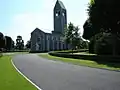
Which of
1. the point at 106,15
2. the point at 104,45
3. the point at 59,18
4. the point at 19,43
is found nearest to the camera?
the point at 106,15

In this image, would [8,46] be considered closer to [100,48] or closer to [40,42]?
[40,42]

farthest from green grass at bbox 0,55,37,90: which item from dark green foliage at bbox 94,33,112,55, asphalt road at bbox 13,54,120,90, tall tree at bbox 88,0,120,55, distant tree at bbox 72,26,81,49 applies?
distant tree at bbox 72,26,81,49

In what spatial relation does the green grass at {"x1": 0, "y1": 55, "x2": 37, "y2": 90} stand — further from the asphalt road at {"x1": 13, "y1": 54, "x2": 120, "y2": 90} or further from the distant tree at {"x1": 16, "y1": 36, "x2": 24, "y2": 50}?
the distant tree at {"x1": 16, "y1": 36, "x2": 24, "y2": 50}

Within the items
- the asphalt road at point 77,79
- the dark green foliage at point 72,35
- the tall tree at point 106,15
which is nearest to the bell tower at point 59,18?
the dark green foliage at point 72,35

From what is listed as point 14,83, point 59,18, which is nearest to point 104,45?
point 14,83

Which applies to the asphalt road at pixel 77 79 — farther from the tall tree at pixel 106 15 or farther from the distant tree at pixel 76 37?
the distant tree at pixel 76 37

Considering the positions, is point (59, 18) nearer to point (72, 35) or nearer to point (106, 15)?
point (72, 35)

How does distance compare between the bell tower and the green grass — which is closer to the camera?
the green grass

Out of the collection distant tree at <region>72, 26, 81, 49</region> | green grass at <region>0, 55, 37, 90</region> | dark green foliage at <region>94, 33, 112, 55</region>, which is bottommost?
green grass at <region>0, 55, 37, 90</region>

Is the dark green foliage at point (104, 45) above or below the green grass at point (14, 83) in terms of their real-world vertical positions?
above

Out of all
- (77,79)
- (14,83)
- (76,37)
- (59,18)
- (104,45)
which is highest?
(59,18)

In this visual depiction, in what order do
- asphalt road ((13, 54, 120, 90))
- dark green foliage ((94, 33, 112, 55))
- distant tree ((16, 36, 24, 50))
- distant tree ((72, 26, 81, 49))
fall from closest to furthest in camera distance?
asphalt road ((13, 54, 120, 90)) → dark green foliage ((94, 33, 112, 55)) → distant tree ((72, 26, 81, 49)) → distant tree ((16, 36, 24, 50))

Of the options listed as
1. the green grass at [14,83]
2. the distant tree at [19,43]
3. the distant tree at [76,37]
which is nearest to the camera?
the green grass at [14,83]

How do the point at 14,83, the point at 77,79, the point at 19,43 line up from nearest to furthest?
the point at 14,83 < the point at 77,79 < the point at 19,43
